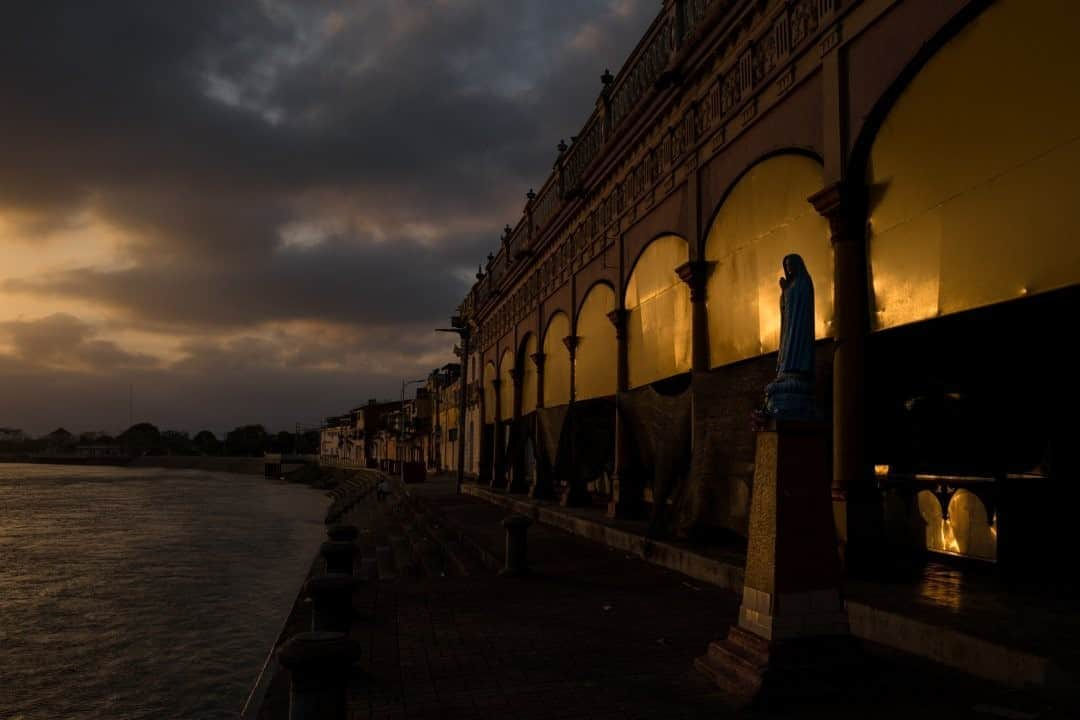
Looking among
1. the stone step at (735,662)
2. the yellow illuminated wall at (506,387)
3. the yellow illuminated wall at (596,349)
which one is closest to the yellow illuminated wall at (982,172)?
the stone step at (735,662)

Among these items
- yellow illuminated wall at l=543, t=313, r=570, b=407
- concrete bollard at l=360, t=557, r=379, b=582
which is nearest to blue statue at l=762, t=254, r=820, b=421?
concrete bollard at l=360, t=557, r=379, b=582

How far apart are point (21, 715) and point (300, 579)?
9936mm

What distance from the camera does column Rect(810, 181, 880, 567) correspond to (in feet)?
29.6

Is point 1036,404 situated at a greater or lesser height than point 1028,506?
greater

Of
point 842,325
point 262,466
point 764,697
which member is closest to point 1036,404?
point 842,325

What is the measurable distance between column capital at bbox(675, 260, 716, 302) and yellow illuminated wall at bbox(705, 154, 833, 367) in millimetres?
125

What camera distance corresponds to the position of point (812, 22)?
10.2 meters

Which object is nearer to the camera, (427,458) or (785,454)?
(785,454)

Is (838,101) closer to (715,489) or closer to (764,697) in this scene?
(715,489)

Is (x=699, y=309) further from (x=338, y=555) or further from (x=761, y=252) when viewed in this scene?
(x=338, y=555)

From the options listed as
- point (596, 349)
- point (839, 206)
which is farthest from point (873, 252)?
point (596, 349)

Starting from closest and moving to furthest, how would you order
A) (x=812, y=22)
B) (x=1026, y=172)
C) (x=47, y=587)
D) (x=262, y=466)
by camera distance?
(x=1026, y=172) → (x=812, y=22) → (x=47, y=587) → (x=262, y=466)

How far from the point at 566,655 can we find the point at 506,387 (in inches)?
1008

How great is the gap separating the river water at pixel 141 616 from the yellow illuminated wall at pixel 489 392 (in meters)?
9.29
